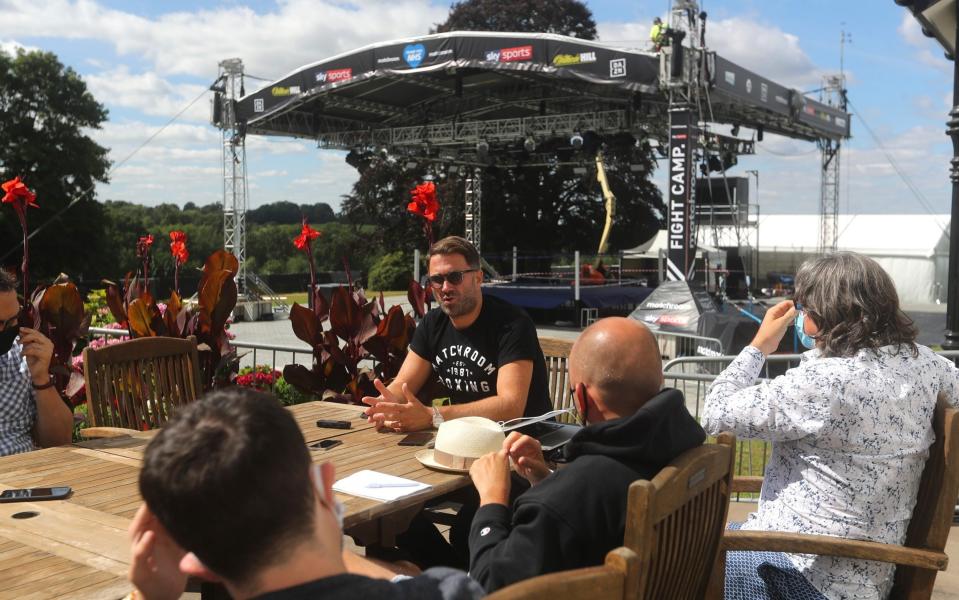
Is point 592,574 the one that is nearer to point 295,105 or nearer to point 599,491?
point 599,491

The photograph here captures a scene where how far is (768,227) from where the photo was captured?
3300 cm

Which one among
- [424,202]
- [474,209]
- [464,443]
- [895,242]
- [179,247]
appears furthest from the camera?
[895,242]

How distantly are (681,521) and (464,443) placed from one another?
903mm

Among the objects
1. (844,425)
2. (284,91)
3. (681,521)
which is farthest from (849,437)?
(284,91)

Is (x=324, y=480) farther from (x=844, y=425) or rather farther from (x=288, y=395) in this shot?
(x=288, y=395)

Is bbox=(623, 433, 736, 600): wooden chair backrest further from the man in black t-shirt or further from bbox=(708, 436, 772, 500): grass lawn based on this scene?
bbox=(708, 436, 772, 500): grass lawn

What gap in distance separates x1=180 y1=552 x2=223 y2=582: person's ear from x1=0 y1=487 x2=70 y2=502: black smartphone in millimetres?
1298

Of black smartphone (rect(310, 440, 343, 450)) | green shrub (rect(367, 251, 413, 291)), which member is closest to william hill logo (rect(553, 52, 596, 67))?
black smartphone (rect(310, 440, 343, 450))

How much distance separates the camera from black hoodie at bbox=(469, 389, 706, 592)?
1.52 meters

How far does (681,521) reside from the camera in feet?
5.09

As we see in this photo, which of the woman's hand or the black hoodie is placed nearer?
the black hoodie

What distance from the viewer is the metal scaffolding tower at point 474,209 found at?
2286cm

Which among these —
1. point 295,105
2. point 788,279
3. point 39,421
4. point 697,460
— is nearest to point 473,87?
point 295,105

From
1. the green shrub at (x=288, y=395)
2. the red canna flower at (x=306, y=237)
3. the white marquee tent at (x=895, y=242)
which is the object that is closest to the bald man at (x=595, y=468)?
the red canna flower at (x=306, y=237)
